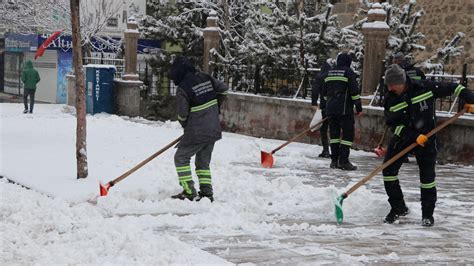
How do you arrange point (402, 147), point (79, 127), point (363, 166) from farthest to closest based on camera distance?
point (363, 166) < point (79, 127) < point (402, 147)

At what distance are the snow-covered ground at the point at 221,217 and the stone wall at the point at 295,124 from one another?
471mm

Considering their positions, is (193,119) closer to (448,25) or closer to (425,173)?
(425,173)

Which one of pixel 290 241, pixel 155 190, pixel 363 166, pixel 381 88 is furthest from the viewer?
pixel 381 88

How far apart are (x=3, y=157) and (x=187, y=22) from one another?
1427cm

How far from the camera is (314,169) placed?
11359mm

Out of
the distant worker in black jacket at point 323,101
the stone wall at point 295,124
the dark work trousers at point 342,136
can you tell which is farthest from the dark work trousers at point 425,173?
the stone wall at point 295,124

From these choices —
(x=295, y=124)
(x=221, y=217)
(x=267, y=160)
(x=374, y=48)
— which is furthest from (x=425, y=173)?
(x=295, y=124)

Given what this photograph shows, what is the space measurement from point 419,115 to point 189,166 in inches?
105

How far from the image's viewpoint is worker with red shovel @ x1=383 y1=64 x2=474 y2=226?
7129 millimetres

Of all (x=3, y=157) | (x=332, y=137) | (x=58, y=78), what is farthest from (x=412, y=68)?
(x=58, y=78)

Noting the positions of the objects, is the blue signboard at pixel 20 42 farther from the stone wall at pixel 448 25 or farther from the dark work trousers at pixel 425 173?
the dark work trousers at pixel 425 173

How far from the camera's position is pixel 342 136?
37.4 ft

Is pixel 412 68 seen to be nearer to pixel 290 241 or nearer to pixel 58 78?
pixel 290 241

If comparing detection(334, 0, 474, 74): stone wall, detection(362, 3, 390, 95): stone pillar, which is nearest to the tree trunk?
detection(362, 3, 390, 95): stone pillar
